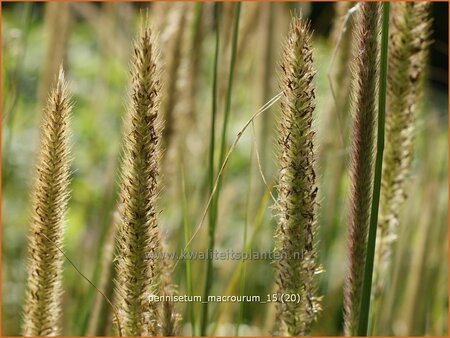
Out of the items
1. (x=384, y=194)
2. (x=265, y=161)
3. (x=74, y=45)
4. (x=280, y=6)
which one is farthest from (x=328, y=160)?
(x=74, y=45)

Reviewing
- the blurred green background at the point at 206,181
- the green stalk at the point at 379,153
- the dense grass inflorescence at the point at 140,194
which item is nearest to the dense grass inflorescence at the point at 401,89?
the blurred green background at the point at 206,181

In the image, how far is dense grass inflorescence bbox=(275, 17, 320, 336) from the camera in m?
0.86

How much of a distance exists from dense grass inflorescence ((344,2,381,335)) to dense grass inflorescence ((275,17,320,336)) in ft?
0.16

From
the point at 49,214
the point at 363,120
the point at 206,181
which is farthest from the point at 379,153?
the point at 206,181

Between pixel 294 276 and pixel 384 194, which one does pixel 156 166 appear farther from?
pixel 384 194

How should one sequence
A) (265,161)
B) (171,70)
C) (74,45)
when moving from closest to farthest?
(171,70) < (265,161) < (74,45)

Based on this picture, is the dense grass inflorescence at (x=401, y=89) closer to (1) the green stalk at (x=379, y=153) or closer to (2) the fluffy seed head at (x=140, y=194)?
(1) the green stalk at (x=379, y=153)

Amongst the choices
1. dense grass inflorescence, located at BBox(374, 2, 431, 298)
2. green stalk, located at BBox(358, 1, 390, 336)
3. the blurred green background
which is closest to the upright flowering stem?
dense grass inflorescence, located at BBox(374, 2, 431, 298)

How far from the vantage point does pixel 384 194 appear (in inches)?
47.7

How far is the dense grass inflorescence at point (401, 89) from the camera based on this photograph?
1177 mm

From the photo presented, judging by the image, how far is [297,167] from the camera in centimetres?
87

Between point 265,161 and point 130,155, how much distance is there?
1.07 m

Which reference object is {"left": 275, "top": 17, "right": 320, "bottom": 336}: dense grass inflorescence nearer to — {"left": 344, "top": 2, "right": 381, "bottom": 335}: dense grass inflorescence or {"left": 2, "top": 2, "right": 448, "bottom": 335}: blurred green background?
{"left": 344, "top": 2, "right": 381, "bottom": 335}: dense grass inflorescence

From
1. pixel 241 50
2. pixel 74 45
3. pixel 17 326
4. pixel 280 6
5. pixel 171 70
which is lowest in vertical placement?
pixel 17 326
